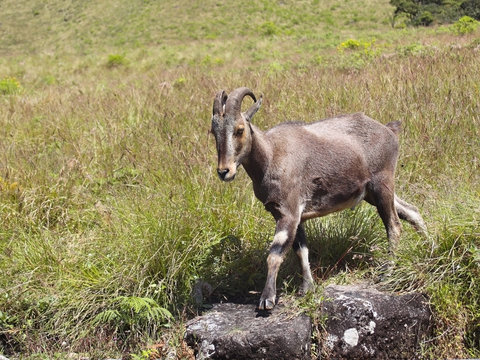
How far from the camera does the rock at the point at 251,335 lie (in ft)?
14.0

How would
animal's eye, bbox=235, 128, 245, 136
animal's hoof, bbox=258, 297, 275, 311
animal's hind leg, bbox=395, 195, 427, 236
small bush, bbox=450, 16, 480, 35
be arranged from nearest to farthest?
animal's eye, bbox=235, 128, 245, 136 → animal's hoof, bbox=258, 297, 275, 311 → animal's hind leg, bbox=395, 195, 427, 236 → small bush, bbox=450, 16, 480, 35

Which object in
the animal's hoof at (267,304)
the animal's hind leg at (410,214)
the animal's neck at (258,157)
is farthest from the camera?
the animal's hind leg at (410,214)

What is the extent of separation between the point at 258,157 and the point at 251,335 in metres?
1.45

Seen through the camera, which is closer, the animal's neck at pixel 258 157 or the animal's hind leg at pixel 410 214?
the animal's neck at pixel 258 157

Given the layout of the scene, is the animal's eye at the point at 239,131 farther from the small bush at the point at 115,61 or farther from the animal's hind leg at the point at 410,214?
the small bush at the point at 115,61

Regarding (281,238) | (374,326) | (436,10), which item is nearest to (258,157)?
(281,238)

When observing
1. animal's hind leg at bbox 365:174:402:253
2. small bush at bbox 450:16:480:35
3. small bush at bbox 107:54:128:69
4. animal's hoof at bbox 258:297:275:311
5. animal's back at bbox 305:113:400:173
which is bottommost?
small bush at bbox 107:54:128:69

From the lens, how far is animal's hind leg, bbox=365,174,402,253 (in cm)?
497

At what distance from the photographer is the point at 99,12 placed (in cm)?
4788

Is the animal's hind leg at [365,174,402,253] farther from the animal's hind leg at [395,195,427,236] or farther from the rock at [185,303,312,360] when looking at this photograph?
the rock at [185,303,312,360]

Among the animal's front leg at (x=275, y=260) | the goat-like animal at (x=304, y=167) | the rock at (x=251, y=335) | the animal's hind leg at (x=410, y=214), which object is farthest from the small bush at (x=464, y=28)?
the rock at (x=251, y=335)

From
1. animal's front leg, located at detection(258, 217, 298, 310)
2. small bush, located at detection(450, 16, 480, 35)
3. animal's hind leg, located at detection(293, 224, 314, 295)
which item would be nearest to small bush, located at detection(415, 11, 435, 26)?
small bush, located at detection(450, 16, 480, 35)

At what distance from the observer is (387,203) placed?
4980mm

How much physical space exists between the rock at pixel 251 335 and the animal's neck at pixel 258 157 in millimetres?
1173
